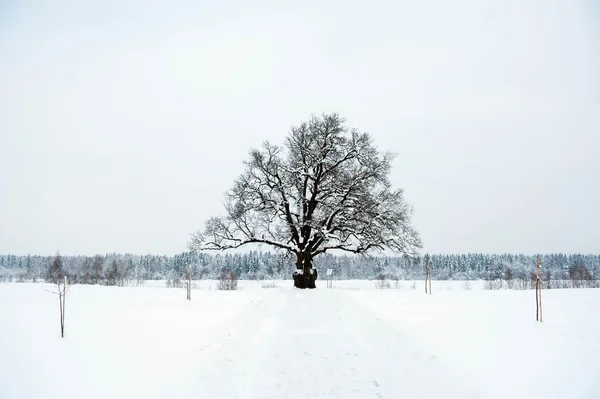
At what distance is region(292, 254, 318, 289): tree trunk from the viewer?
82.0 ft

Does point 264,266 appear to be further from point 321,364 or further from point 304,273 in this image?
point 321,364

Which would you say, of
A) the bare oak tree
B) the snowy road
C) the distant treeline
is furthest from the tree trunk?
the distant treeline

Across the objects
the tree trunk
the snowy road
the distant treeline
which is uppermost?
the snowy road

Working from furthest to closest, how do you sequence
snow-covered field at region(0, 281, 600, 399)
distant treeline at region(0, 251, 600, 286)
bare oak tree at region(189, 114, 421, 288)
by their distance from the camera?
1. distant treeline at region(0, 251, 600, 286)
2. bare oak tree at region(189, 114, 421, 288)
3. snow-covered field at region(0, 281, 600, 399)

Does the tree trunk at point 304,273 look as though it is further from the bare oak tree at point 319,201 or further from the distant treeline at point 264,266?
the distant treeline at point 264,266

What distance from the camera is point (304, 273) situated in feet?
82.3

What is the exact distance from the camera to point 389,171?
2573 centimetres

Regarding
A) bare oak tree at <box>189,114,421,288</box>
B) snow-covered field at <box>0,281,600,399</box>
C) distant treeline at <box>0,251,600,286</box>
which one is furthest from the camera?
distant treeline at <box>0,251,600,286</box>

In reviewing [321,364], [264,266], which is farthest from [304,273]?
[264,266]

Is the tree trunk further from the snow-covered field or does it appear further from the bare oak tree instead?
the snow-covered field

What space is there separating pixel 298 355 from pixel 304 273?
1795cm

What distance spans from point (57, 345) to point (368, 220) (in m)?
19.6

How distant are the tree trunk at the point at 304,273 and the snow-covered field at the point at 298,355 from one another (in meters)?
13.5

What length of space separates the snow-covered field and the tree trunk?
44.4 ft
